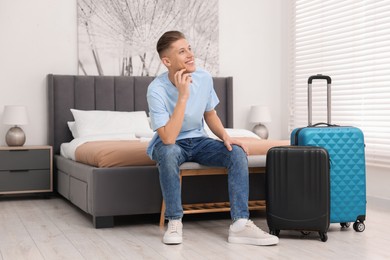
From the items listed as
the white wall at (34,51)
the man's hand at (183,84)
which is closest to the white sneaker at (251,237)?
the man's hand at (183,84)

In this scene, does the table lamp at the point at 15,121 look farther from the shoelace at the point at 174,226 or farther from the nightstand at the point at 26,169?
the shoelace at the point at 174,226

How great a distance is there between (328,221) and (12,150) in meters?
3.00

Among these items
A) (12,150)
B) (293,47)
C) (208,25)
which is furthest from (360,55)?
(12,150)

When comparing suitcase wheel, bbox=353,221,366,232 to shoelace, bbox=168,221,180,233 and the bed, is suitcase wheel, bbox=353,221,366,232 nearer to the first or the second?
the bed

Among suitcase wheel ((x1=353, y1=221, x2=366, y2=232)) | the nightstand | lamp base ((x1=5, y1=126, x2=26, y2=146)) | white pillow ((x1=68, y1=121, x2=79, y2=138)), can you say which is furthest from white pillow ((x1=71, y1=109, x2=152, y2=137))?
suitcase wheel ((x1=353, y1=221, x2=366, y2=232))

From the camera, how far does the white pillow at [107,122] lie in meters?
5.11

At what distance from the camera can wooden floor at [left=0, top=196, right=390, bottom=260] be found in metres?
2.84

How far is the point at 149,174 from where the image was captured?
3713mm

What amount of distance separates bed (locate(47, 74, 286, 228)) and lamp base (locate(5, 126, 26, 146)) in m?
0.30

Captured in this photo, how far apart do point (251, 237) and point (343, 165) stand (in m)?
0.74

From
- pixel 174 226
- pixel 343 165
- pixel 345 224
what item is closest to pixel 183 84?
pixel 174 226

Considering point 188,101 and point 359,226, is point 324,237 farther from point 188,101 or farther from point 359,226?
point 188,101

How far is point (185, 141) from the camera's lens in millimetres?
3387

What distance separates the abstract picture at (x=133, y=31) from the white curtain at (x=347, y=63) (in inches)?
38.9
